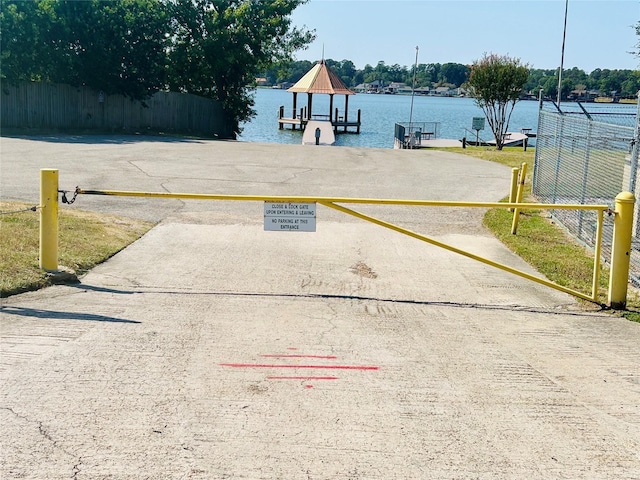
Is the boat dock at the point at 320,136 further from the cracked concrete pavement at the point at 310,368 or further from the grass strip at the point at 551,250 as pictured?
the cracked concrete pavement at the point at 310,368

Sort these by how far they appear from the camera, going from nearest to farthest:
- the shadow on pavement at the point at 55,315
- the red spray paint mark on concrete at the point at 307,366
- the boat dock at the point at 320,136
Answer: the red spray paint mark on concrete at the point at 307,366, the shadow on pavement at the point at 55,315, the boat dock at the point at 320,136

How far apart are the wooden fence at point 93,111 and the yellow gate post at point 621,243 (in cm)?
2722

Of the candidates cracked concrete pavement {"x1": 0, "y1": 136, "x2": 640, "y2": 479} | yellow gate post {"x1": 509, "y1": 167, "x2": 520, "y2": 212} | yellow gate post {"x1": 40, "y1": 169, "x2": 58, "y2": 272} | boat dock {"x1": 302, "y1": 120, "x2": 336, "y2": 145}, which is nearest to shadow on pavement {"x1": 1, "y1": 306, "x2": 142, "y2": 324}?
cracked concrete pavement {"x1": 0, "y1": 136, "x2": 640, "y2": 479}

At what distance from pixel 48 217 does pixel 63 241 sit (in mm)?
1777

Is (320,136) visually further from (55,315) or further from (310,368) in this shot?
(310,368)

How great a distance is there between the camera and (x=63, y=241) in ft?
35.3

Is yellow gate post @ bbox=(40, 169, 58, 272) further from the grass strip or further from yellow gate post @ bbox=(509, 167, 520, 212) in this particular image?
yellow gate post @ bbox=(509, 167, 520, 212)

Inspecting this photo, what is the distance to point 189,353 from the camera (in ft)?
22.6

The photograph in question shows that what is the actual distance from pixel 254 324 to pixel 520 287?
3.75 meters

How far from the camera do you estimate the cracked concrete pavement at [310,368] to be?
16.4ft

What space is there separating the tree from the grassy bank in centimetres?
2507

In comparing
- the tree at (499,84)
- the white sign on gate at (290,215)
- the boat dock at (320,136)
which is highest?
the tree at (499,84)

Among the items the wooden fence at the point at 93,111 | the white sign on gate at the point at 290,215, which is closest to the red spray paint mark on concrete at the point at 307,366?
the white sign on gate at the point at 290,215

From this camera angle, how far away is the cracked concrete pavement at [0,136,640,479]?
5.01 metres
